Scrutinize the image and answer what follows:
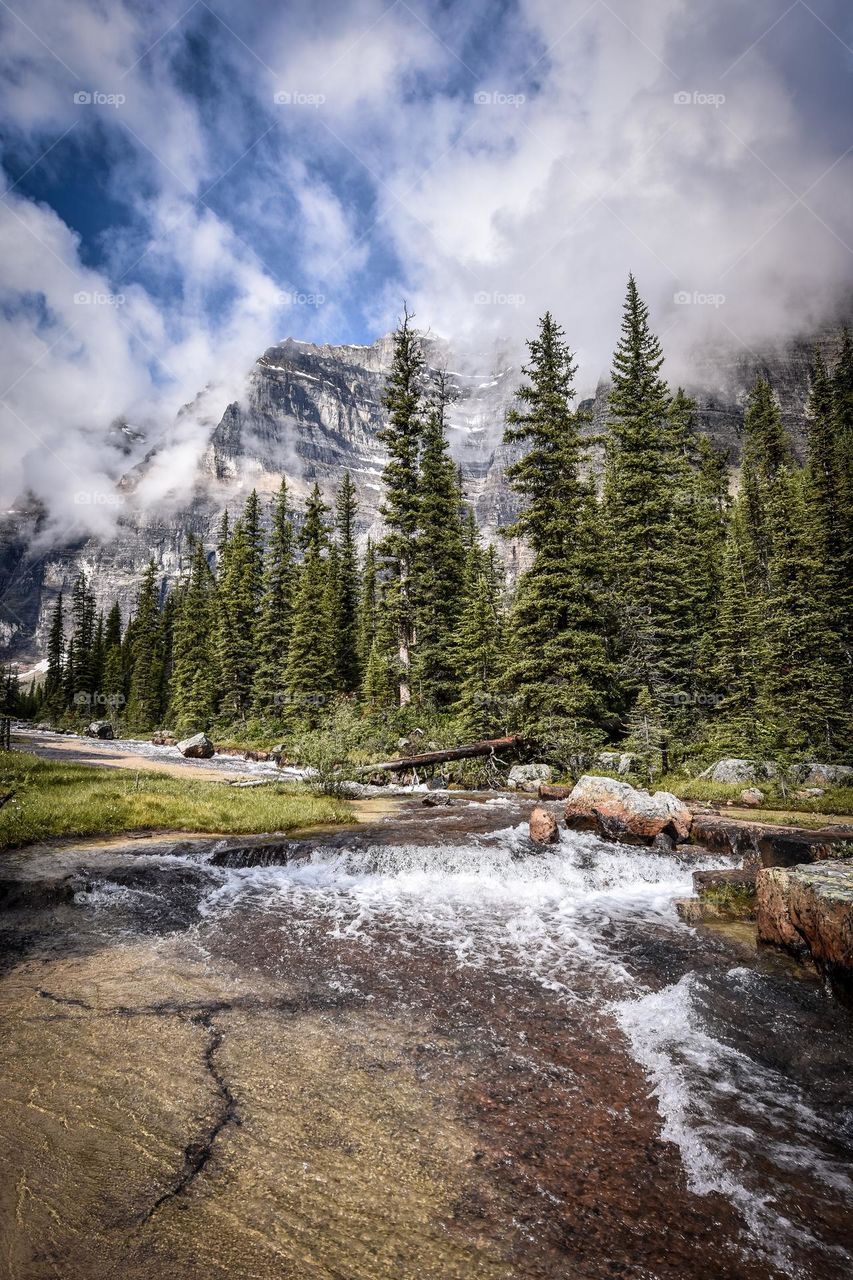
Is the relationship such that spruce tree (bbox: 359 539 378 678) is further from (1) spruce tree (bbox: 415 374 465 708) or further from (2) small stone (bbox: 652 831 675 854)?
(2) small stone (bbox: 652 831 675 854)

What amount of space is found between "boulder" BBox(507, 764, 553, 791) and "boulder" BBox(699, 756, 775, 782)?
5413 millimetres

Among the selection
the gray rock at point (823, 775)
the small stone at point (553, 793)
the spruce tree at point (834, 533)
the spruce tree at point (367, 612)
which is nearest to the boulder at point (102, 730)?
the spruce tree at point (367, 612)

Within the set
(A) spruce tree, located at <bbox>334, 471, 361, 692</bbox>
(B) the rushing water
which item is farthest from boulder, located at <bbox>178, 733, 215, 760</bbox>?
(B) the rushing water

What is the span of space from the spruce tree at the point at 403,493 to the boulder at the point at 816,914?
2324cm

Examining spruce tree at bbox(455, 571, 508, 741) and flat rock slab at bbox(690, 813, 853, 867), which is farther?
spruce tree at bbox(455, 571, 508, 741)

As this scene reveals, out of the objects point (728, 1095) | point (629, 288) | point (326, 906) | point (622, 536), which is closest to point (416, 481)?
point (622, 536)

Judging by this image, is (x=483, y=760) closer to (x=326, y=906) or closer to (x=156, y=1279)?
(x=326, y=906)

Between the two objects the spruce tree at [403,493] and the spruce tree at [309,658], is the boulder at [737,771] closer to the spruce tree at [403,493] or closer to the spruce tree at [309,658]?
the spruce tree at [403,493]

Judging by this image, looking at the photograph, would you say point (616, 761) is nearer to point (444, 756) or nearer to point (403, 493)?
point (444, 756)

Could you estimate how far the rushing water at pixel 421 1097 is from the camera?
275 centimetres

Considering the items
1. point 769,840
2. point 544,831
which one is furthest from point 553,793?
point 769,840

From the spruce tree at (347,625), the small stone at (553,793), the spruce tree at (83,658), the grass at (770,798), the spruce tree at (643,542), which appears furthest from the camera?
the spruce tree at (83,658)

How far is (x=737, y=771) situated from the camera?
18.9 m

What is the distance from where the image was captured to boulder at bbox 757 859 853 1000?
5.79m
